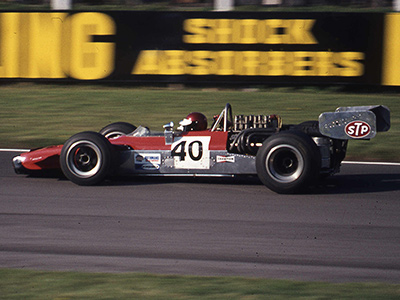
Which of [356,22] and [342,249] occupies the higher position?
[356,22]

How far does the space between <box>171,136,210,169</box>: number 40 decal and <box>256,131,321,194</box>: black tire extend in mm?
685

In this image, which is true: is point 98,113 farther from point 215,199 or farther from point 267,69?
point 215,199

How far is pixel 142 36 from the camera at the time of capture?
48.2 ft

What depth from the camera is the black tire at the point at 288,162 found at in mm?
7027

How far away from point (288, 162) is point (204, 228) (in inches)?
64.5

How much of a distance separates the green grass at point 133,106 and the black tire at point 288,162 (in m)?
→ 3.82

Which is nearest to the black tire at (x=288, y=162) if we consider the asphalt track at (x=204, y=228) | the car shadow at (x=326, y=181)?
the asphalt track at (x=204, y=228)

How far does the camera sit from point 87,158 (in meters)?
7.59

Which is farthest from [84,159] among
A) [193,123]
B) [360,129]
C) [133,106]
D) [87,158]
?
[133,106]

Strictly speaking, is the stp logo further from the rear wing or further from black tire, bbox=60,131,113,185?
black tire, bbox=60,131,113,185

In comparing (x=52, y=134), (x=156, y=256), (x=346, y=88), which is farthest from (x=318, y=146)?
(x=346, y=88)

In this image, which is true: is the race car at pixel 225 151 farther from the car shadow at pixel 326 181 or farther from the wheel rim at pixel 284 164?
the car shadow at pixel 326 181

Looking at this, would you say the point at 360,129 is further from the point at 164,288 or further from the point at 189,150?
the point at 164,288

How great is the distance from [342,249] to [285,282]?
1125 millimetres
